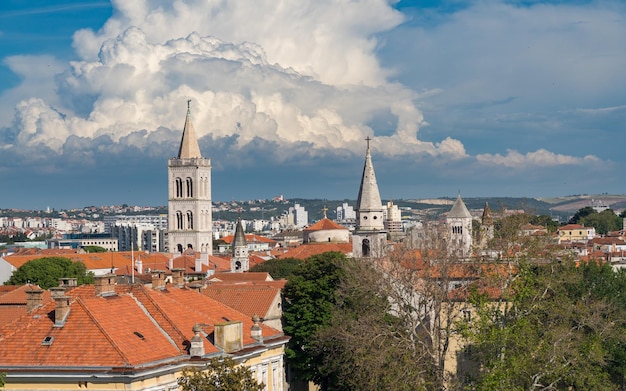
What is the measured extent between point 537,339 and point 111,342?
1665 cm

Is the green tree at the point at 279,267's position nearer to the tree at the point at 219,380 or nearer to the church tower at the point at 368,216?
the church tower at the point at 368,216

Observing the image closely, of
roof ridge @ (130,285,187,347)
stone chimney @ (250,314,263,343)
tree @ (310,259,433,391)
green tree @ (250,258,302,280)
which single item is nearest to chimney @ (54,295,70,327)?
roof ridge @ (130,285,187,347)

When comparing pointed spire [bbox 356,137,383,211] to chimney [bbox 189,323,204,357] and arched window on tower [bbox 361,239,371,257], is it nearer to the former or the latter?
arched window on tower [bbox 361,239,371,257]

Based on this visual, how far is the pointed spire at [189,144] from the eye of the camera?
169 m

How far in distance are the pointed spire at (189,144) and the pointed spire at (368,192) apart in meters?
73.0

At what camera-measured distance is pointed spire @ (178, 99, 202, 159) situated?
554ft

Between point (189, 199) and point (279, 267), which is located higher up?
point (189, 199)

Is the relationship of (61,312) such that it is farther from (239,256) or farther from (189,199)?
(189,199)

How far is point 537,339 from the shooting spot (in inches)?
1775

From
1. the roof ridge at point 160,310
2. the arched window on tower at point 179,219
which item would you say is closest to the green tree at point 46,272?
the roof ridge at point 160,310

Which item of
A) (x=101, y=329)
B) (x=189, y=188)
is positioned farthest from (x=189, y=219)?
(x=101, y=329)

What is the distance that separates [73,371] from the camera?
37.1m

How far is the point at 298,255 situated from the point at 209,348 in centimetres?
9203

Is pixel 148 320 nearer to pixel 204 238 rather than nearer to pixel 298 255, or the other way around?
pixel 298 255
